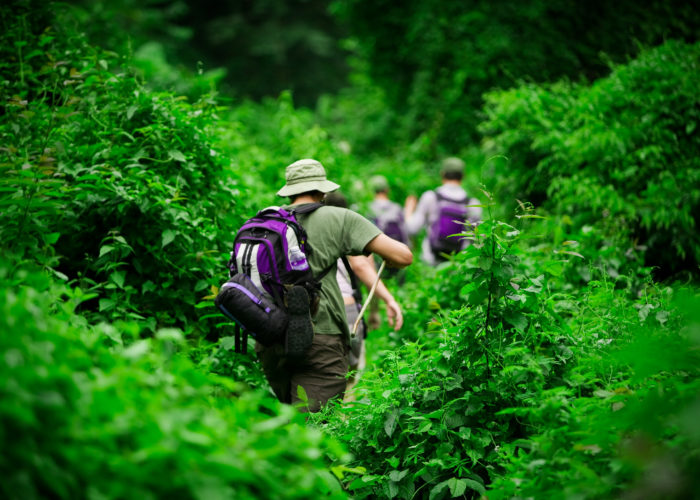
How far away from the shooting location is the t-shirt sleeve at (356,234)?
3.62 meters

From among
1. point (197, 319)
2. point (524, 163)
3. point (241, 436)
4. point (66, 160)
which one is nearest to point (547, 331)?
point (241, 436)

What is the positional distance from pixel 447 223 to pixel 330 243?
125 inches

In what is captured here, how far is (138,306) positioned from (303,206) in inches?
58.3

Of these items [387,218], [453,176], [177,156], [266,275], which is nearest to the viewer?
[266,275]

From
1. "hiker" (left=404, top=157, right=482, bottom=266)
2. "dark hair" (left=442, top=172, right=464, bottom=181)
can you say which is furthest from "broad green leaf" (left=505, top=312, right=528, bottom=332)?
"dark hair" (left=442, top=172, right=464, bottom=181)

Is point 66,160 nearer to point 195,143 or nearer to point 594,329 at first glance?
point 195,143

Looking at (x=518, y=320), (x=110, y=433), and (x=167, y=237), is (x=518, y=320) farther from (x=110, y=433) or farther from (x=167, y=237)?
(x=167, y=237)

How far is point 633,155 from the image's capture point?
257 inches

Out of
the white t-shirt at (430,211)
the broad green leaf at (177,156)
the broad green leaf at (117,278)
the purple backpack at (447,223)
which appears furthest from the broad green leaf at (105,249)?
the white t-shirt at (430,211)

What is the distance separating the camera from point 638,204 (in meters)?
6.18

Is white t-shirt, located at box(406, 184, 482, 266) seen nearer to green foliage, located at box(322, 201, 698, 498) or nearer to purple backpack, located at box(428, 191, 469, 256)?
purple backpack, located at box(428, 191, 469, 256)

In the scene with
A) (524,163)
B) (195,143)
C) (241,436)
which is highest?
(195,143)

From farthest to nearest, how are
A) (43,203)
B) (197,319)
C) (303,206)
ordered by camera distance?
1. (197,319)
2. (303,206)
3. (43,203)

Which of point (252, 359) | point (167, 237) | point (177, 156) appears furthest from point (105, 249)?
point (252, 359)
